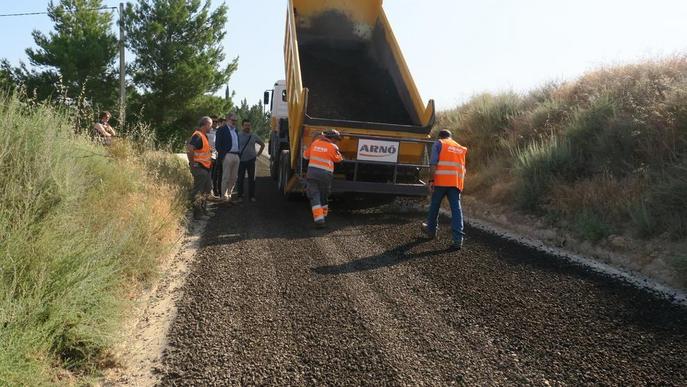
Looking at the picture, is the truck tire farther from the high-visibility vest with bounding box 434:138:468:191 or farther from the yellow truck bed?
the high-visibility vest with bounding box 434:138:468:191

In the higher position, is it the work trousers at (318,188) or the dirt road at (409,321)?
the work trousers at (318,188)

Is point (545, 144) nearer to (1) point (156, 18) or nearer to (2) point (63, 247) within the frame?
(2) point (63, 247)

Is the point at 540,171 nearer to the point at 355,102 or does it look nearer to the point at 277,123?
the point at 355,102

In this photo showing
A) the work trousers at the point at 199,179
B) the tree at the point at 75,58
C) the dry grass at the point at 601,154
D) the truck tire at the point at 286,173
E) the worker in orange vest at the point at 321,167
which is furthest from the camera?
the tree at the point at 75,58

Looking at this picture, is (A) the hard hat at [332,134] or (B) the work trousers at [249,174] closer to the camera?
(A) the hard hat at [332,134]

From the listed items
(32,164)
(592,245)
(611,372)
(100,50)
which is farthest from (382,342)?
(100,50)

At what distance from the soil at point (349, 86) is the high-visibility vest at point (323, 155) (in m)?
1.10

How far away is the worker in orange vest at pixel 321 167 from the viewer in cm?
654

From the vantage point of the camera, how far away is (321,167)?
6594 mm

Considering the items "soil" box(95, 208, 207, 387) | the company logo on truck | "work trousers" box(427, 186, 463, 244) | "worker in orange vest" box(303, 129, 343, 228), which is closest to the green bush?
"work trousers" box(427, 186, 463, 244)

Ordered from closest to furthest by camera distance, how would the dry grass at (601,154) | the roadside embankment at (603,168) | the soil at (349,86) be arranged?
the roadside embankment at (603,168)
the dry grass at (601,154)
the soil at (349,86)

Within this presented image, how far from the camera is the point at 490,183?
891 centimetres

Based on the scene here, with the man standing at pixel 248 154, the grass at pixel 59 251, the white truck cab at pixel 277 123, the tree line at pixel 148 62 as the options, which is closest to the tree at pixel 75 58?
the tree line at pixel 148 62

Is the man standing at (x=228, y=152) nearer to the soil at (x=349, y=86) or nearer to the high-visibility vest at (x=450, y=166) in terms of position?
the soil at (x=349, y=86)
